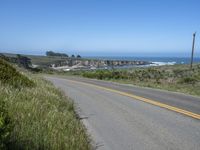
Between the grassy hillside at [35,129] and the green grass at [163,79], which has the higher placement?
the grassy hillside at [35,129]

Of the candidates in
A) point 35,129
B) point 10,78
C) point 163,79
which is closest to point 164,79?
point 163,79

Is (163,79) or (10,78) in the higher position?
(10,78)

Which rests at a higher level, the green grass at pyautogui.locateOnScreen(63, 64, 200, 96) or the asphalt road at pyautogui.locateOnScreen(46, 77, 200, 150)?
the asphalt road at pyautogui.locateOnScreen(46, 77, 200, 150)

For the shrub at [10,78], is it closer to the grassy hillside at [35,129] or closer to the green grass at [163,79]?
the grassy hillside at [35,129]

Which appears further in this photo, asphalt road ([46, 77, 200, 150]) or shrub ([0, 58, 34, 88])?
shrub ([0, 58, 34, 88])

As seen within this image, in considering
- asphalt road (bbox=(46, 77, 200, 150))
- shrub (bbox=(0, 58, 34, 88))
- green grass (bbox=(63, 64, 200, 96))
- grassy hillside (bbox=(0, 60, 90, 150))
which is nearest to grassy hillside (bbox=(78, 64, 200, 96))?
green grass (bbox=(63, 64, 200, 96))

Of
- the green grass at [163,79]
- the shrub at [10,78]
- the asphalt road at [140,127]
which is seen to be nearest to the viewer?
the asphalt road at [140,127]

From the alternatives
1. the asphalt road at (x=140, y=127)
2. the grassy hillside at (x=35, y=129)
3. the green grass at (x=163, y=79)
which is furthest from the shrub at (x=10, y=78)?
the green grass at (x=163, y=79)

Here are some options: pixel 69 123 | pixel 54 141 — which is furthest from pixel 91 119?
pixel 54 141

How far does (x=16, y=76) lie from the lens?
47.4ft

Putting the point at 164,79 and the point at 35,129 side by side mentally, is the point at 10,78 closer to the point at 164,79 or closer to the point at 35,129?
the point at 35,129

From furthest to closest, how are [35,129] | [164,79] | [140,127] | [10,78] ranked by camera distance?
[164,79] → [10,78] → [140,127] → [35,129]

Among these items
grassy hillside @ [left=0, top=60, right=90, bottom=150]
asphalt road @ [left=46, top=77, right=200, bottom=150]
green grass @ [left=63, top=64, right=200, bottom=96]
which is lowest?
green grass @ [left=63, top=64, right=200, bottom=96]

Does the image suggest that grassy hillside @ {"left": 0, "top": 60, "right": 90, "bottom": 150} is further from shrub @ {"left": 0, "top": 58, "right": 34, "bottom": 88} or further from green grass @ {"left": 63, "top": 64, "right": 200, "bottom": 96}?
green grass @ {"left": 63, "top": 64, "right": 200, "bottom": 96}
